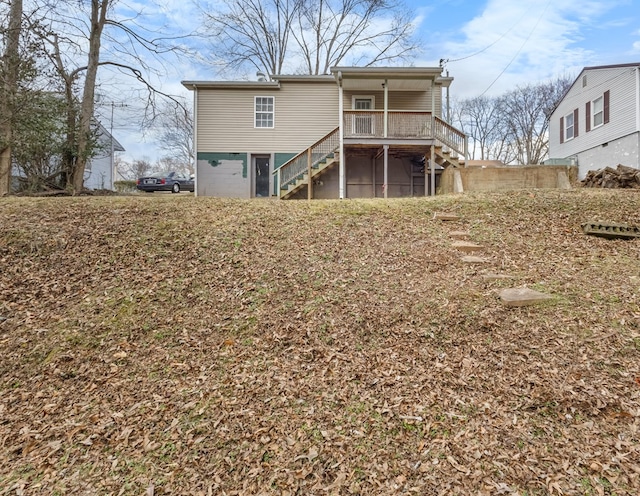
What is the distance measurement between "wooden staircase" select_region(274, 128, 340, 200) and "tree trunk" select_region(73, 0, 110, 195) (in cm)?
565

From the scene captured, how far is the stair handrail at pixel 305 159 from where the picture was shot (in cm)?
1225

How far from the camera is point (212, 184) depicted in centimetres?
1413

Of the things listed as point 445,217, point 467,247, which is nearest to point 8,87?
point 445,217

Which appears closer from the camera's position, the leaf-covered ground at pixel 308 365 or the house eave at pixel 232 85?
the leaf-covered ground at pixel 308 365

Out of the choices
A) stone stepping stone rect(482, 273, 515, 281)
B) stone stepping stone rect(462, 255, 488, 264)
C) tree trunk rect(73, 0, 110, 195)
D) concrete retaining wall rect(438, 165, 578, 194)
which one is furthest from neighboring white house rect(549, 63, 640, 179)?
tree trunk rect(73, 0, 110, 195)

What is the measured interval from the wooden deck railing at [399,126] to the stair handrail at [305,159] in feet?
2.31

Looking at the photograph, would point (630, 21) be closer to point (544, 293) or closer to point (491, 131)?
point (544, 293)

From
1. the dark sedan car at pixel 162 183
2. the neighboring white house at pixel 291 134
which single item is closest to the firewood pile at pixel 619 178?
the neighboring white house at pixel 291 134

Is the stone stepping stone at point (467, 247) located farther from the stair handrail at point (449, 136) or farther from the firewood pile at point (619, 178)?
the stair handrail at point (449, 136)

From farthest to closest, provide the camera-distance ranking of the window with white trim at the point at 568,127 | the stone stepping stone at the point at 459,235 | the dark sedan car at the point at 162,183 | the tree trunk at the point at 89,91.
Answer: the dark sedan car at the point at 162,183 < the window with white trim at the point at 568,127 < the tree trunk at the point at 89,91 < the stone stepping stone at the point at 459,235

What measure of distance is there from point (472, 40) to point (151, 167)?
38.3 m

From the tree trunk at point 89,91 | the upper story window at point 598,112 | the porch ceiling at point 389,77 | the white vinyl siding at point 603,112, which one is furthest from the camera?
the upper story window at point 598,112

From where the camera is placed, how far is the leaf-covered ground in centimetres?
208

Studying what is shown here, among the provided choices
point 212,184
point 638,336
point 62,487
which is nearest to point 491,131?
point 212,184
